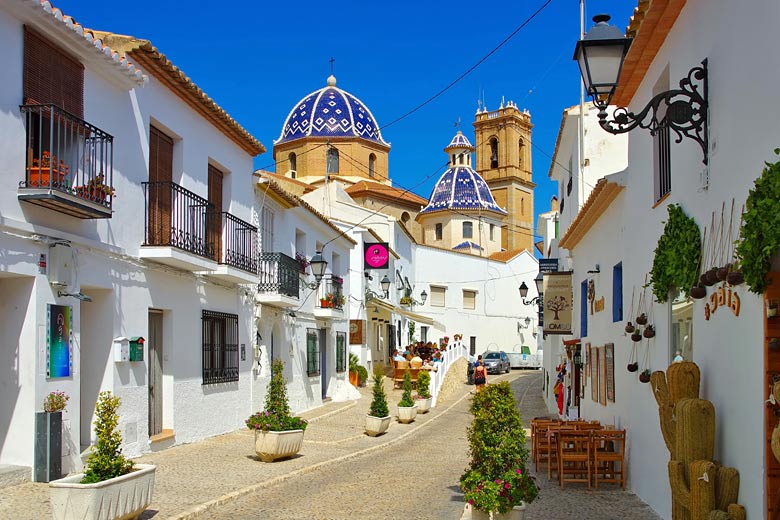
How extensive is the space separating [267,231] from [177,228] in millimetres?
6043

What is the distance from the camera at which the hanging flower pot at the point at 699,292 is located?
736 cm

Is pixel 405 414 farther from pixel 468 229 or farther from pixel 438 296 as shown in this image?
pixel 468 229

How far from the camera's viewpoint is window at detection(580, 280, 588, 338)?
57.3 feet

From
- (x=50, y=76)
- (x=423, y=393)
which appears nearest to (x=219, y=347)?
(x=50, y=76)

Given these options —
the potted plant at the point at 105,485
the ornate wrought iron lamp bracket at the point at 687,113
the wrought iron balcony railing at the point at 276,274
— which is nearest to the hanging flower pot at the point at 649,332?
the ornate wrought iron lamp bracket at the point at 687,113

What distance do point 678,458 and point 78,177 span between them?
7.90m

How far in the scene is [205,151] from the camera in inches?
635

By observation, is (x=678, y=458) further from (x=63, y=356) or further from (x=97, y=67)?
(x=97, y=67)

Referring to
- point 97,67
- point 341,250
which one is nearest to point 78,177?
point 97,67

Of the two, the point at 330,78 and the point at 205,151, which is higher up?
the point at 330,78

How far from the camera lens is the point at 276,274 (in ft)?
65.0

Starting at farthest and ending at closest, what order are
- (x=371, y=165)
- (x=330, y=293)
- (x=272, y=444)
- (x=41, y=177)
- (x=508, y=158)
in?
1. (x=508, y=158)
2. (x=371, y=165)
3. (x=330, y=293)
4. (x=272, y=444)
5. (x=41, y=177)

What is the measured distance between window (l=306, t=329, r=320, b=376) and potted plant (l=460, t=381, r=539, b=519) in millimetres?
15643

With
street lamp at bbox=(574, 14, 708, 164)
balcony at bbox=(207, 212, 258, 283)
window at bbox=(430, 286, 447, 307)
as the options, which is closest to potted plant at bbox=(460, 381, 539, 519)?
street lamp at bbox=(574, 14, 708, 164)
